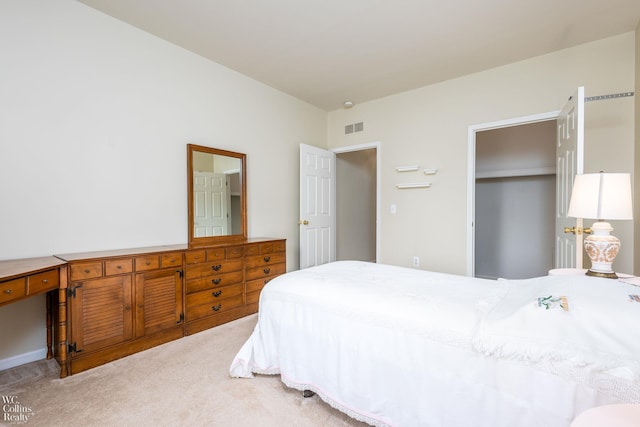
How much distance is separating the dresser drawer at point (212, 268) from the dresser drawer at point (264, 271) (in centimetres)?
15

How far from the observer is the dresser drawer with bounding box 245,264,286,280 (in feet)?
10.5

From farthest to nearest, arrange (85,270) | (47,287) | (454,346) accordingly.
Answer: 1. (85,270)
2. (47,287)
3. (454,346)

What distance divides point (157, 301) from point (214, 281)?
0.52 m

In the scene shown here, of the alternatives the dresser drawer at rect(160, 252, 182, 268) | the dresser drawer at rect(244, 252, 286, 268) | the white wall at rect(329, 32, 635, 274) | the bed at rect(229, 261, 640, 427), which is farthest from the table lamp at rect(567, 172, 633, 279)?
the dresser drawer at rect(160, 252, 182, 268)

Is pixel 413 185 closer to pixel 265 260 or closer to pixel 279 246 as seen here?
pixel 279 246

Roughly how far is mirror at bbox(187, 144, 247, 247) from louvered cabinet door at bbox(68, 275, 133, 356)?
796mm

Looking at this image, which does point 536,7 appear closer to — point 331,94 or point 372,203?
point 331,94

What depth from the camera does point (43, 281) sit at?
1.82 meters

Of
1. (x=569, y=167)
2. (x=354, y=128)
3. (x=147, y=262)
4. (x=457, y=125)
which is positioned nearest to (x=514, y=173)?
(x=457, y=125)

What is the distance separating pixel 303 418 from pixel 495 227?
14.9 feet

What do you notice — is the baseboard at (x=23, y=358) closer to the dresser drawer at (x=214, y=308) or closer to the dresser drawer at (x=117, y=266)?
the dresser drawer at (x=117, y=266)

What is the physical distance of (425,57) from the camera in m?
3.16

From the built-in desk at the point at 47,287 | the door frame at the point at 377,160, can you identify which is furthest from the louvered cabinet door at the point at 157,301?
the door frame at the point at 377,160

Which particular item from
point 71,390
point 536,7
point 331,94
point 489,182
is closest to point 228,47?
point 331,94
